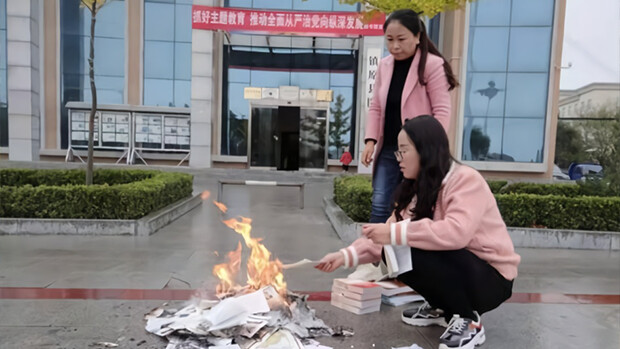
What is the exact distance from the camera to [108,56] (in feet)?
49.6

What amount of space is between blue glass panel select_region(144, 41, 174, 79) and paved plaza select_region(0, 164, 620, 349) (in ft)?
34.6

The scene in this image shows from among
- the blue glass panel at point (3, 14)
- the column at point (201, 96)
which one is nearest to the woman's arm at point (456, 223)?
the column at point (201, 96)

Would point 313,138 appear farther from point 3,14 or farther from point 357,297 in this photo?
point 357,297

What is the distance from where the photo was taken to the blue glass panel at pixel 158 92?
15297mm

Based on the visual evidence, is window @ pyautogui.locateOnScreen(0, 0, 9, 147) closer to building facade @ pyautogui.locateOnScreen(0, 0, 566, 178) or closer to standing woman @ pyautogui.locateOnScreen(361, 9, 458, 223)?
building facade @ pyautogui.locateOnScreen(0, 0, 566, 178)

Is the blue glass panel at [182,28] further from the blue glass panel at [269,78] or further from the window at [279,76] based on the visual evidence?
the blue glass panel at [269,78]

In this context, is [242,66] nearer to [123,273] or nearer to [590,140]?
[590,140]

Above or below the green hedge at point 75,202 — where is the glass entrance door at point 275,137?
above

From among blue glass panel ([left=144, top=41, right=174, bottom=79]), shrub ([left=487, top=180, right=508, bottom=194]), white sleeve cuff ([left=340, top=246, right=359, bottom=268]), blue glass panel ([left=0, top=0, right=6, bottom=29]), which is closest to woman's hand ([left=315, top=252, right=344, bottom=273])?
white sleeve cuff ([left=340, top=246, right=359, bottom=268])

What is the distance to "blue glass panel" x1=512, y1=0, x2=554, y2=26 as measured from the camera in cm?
1374

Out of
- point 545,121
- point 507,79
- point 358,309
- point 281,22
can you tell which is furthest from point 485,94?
point 358,309

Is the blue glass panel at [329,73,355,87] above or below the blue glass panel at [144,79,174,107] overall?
above

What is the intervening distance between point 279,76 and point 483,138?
756 centimetres

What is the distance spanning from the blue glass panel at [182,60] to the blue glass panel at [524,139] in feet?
36.9
